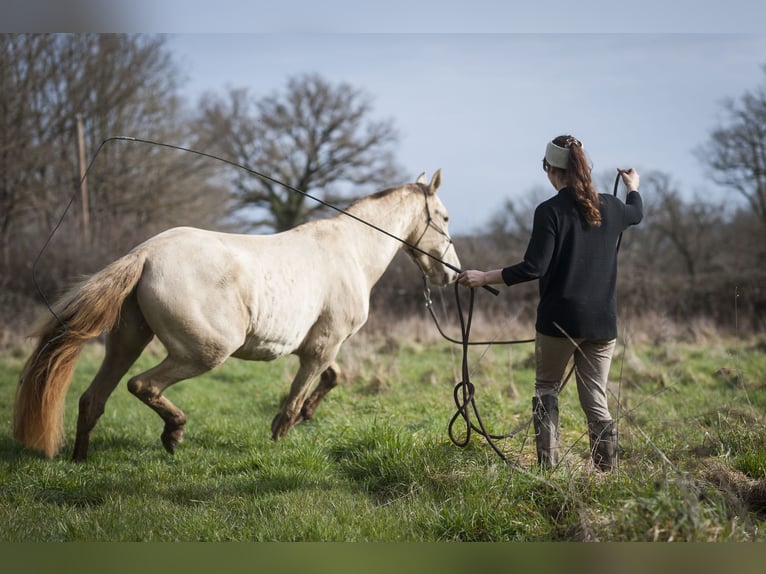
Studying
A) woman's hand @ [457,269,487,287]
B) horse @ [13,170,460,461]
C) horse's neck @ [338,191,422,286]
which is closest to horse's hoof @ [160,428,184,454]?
horse @ [13,170,460,461]

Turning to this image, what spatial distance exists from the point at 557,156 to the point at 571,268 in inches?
26.3

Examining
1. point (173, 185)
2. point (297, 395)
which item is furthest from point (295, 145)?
point (297, 395)

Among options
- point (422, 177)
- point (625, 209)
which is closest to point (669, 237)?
point (422, 177)

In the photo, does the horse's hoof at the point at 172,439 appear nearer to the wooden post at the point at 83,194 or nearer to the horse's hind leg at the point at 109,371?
the horse's hind leg at the point at 109,371

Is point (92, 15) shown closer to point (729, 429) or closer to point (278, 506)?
point (278, 506)

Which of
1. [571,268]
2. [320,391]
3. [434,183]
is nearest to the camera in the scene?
[571,268]

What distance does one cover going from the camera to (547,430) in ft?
13.0

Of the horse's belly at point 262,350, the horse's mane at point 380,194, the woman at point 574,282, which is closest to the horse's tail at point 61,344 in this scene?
the horse's belly at point 262,350

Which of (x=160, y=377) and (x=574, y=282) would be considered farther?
(x=160, y=377)

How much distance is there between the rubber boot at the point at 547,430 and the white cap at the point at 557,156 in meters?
1.40

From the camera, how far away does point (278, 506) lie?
140 inches

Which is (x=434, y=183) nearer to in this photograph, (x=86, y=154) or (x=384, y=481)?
(x=384, y=481)

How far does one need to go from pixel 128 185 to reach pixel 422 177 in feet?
49.0

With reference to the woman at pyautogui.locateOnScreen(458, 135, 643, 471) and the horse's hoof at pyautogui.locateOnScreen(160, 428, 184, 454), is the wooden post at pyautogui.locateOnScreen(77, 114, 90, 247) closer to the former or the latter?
the horse's hoof at pyautogui.locateOnScreen(160, 428, 184, 454)
